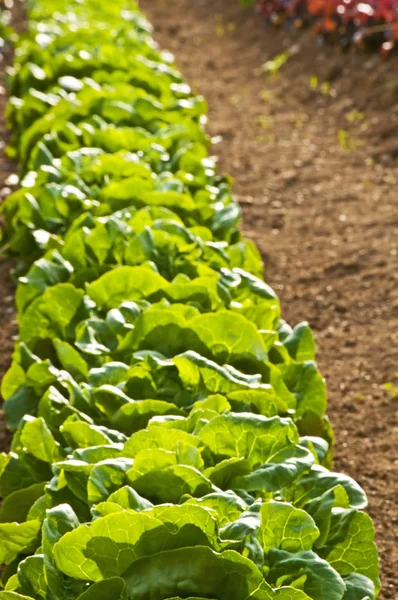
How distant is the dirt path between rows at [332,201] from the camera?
5.00 meters

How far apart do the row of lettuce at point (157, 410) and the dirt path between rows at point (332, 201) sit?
0.89 metres

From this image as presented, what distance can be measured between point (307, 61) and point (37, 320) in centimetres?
797

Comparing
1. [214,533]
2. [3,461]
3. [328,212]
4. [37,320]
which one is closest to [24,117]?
[328,212]

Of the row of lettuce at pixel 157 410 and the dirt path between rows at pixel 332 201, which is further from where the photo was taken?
the dirt path between rows at pixel 332 201

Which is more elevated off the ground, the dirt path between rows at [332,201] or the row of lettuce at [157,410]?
the row of lettuce at [157,410]

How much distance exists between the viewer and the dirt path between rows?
500cm

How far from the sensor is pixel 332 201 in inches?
305

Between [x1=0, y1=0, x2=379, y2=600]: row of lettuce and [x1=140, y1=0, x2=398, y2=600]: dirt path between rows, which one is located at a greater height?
[x1=0, y1=0, x2=379, y2=600]: row of lettuce

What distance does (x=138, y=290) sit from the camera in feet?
13.5

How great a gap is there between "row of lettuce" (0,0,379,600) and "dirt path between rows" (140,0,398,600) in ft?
2.93

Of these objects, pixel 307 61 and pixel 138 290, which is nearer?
pixel 138 290

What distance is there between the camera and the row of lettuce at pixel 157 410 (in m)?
2.57

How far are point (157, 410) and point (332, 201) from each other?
4.64 m

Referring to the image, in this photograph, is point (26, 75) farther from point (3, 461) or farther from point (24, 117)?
point (3, 461)
